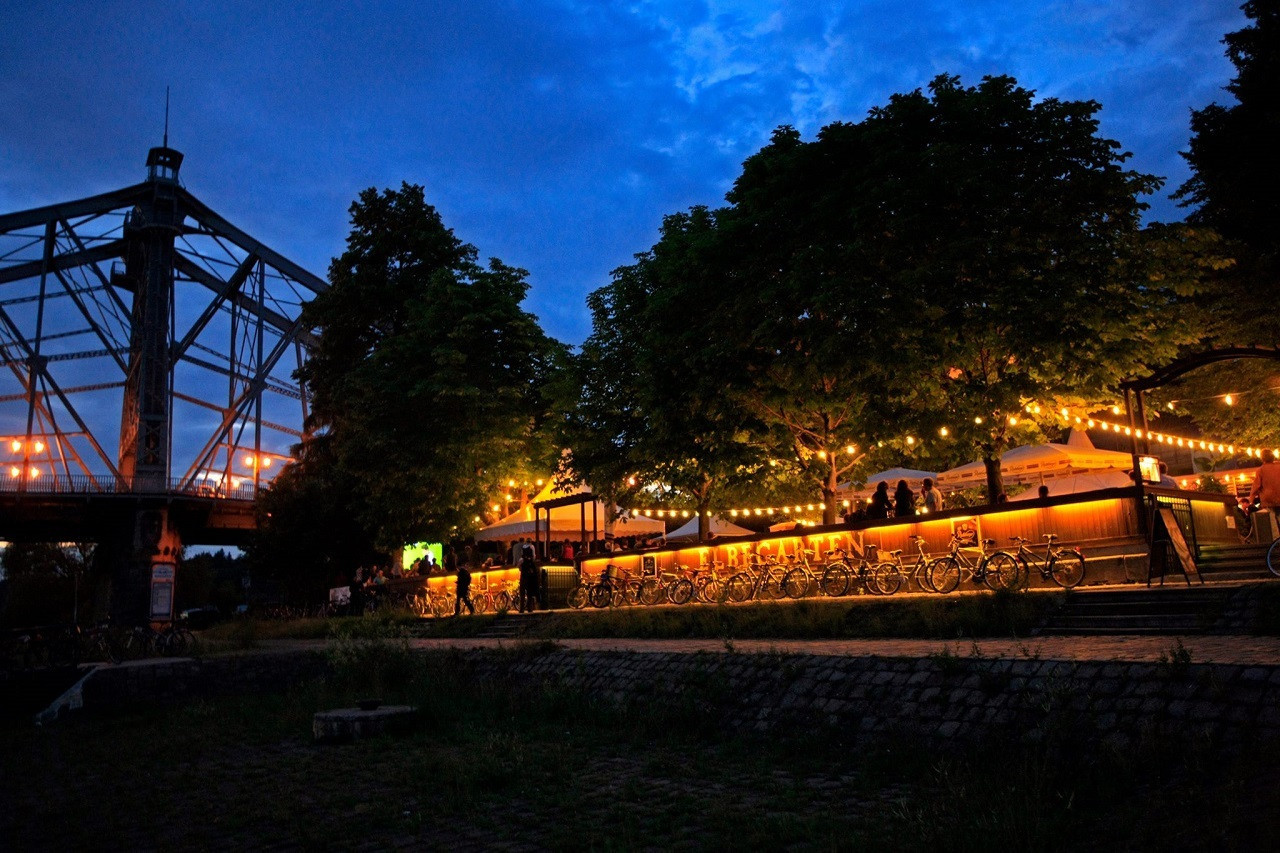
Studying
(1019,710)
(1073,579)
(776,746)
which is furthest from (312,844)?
(1073,579)

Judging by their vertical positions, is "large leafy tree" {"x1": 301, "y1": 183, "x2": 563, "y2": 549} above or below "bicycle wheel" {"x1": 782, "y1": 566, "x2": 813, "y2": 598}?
above

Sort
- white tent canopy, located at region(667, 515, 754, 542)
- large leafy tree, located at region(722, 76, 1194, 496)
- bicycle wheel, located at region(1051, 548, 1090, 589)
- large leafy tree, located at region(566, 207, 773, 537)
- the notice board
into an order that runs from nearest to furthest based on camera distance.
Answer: the notice board
bicycle wheel, located at region(1051, 548, 1090, 589)
large leafy tree, located at region(722, 76, 1194, 496)
large leafy tree, located at region(566, 207, 773, 537)
white tent canopy, located at region(667, 515, 754, 542)

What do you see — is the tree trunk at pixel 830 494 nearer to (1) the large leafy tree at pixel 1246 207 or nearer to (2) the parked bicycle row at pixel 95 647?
(1) the large leafy tree at pixel 1246 207

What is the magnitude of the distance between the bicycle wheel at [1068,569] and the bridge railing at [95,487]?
41414 millimetres

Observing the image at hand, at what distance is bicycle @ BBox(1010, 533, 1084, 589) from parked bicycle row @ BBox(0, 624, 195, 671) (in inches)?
729

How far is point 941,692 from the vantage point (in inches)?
329

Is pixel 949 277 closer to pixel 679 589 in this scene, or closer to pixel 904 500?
pixel 904 500

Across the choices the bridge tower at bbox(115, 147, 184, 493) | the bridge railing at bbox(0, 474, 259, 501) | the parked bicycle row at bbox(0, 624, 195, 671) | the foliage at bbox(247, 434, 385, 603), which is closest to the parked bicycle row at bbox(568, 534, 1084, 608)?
the parked bicycle row at bbox(0, 624, 195, 671)

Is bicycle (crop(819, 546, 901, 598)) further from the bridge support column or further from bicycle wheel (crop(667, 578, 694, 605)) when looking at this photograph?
the bridge support column

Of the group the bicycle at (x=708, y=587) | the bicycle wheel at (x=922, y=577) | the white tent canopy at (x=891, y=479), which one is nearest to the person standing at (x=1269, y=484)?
the bicycle wheel at (x=922, y=577)

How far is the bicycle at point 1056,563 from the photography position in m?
15.1

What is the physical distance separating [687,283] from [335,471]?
1796 centimetres

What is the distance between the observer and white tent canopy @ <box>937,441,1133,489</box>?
23078mm

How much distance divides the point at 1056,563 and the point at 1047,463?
8799mm
